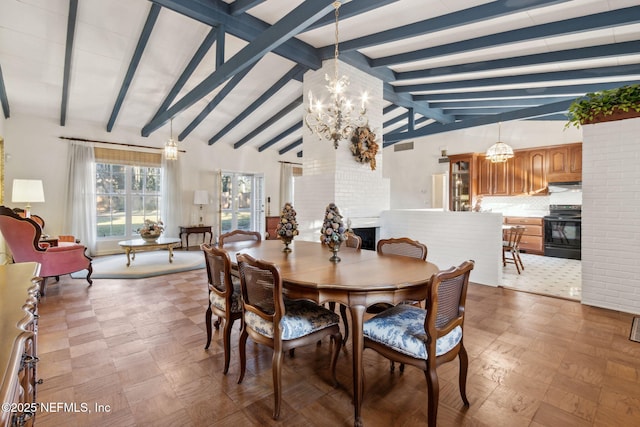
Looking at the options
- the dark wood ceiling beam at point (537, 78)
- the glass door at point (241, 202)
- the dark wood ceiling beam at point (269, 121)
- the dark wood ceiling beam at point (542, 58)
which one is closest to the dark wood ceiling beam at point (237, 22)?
the dark wood ceiling beam at point (269, 121)

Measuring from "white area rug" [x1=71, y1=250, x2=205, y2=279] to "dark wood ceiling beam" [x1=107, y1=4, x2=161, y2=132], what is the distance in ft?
8.82

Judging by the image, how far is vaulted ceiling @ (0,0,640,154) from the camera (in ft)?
10.00

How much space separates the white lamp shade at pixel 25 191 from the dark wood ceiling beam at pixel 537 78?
19.6 feet

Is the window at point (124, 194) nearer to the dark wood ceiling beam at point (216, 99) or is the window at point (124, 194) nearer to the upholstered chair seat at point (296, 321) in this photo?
the dark wood ceiling beam at point (216, 99)

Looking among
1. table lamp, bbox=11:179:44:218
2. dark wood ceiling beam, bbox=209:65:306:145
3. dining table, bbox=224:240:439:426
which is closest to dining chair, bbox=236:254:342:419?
dining table, bbox=224:240:439:426

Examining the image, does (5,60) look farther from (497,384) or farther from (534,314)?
(534,314)

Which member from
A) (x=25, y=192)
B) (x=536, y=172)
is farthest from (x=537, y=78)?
(x=25, y=192)

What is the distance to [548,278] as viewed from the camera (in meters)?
4.49

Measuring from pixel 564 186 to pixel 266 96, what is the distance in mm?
6057

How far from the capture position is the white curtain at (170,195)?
22.6 ft

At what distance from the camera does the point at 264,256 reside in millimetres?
2305

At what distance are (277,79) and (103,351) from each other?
14.4 feet

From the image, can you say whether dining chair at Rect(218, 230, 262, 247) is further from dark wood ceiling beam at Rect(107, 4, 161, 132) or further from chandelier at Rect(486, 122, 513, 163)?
chandelier at Rect(486, 122, 513, 163)

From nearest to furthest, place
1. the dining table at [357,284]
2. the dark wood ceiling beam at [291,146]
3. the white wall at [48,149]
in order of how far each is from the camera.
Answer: the dining table at [357,284] → the white wall at [48,149] → the dark wood ceiling beam at [291,146]
